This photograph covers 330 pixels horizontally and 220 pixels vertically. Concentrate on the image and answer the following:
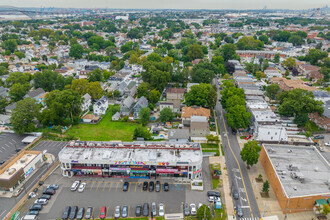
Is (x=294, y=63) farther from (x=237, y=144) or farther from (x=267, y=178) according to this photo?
(x=267, y=178)

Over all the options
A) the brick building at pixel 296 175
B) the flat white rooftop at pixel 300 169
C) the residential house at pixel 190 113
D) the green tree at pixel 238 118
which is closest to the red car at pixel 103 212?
the brick building at pixel 296 175

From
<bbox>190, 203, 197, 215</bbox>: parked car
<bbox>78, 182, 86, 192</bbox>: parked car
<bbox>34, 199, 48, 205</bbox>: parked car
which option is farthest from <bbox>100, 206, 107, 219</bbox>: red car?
<bbox>190, 203, 197, 215</bbox>: parked car

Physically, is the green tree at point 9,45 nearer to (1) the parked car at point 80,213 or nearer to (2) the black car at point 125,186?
(2) the black car at point 125,186

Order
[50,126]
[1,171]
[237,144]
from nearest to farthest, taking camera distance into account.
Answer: [1,171]
[237,144]
[50,126]

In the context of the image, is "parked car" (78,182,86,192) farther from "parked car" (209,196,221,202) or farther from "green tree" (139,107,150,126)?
"green tree" (139,107,150,126)

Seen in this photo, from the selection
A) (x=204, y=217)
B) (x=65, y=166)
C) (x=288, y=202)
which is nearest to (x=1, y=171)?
(x=65, y=166)

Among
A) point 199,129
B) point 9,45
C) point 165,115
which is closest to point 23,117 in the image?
point 165,115

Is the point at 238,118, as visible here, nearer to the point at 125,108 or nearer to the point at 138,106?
the point at 138,106

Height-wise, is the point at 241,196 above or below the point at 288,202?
below
